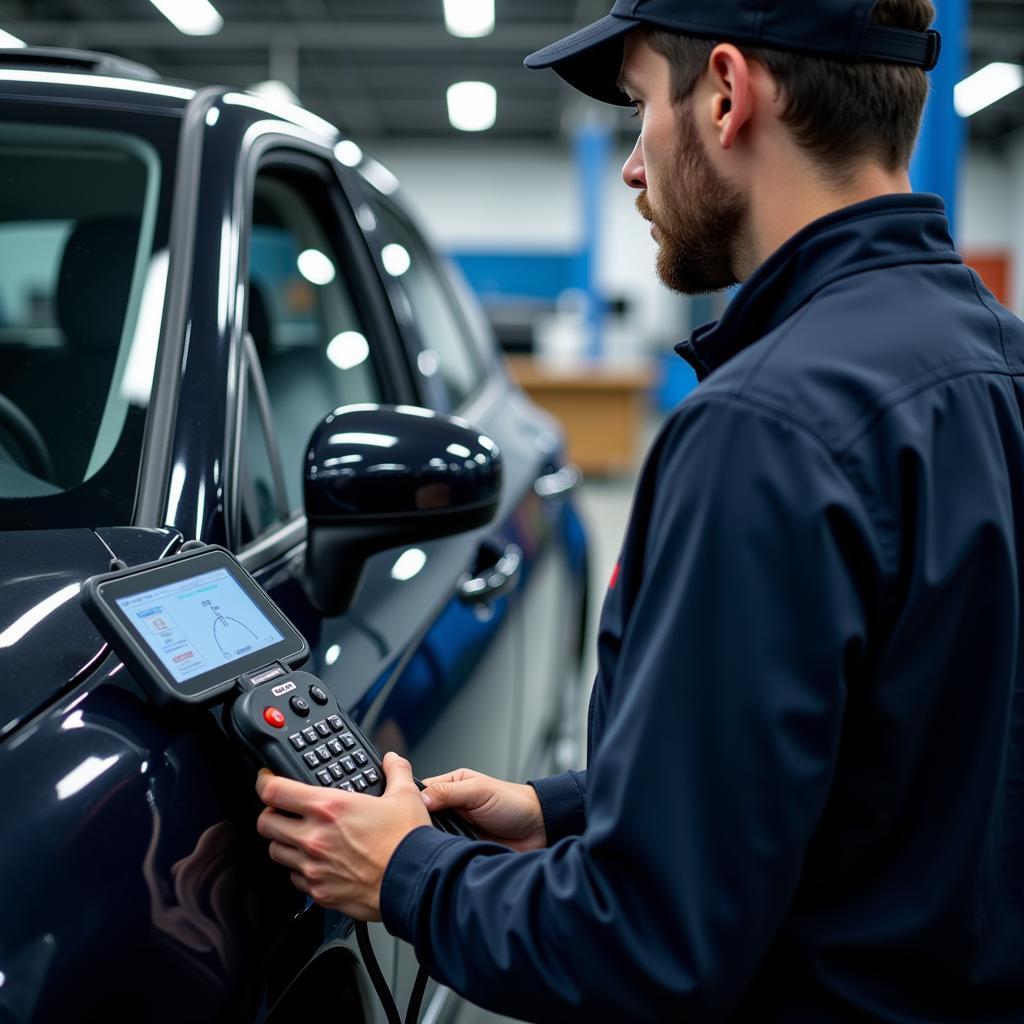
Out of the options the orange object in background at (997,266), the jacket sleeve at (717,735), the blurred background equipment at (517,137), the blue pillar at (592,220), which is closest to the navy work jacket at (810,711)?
the jacket sleeve at (717,735)

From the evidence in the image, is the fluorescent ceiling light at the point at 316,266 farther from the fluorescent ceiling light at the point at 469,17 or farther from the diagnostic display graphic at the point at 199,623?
the fluorescent ceiling light at the point at 469,17

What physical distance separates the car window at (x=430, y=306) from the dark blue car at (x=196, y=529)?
16mm

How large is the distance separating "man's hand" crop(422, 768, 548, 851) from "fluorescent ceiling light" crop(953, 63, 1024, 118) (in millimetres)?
14256

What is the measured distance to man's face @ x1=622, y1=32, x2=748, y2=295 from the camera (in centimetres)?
94

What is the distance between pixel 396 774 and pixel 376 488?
0.34 metres

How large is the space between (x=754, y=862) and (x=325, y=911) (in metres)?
0.40

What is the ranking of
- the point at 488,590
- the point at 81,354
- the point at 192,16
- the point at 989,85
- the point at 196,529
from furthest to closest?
the point at 989,85
the point at 192,16
the point at 488,590
the point at 81,354
the point at 196,529

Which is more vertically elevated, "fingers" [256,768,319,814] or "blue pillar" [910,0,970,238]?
"blue pillar" [910,0,970,238]

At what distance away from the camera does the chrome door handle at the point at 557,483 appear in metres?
2.29

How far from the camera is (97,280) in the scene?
135 cm

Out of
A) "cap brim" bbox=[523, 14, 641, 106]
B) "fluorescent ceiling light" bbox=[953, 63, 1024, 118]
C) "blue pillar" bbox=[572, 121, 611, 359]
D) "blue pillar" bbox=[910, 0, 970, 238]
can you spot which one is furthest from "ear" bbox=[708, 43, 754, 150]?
"fluorescent ceiling light" bbox=[953, 63, 1024, 118]

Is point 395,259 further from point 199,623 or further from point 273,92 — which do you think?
point 273,92

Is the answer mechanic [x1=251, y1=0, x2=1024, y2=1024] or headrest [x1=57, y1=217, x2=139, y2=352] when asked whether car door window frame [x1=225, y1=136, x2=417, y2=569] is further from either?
mechanic [x1=251, y1=0, x2=1024, y2=1024]

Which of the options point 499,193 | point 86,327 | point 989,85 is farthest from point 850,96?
point 499,193
